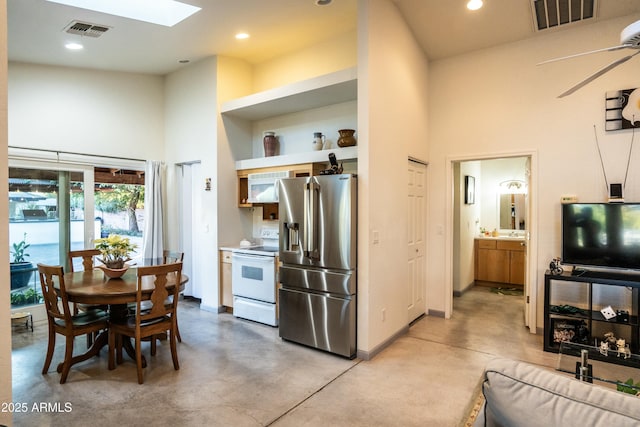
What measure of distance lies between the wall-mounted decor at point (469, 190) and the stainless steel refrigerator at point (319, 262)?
3438mm

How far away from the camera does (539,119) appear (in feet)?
13.6

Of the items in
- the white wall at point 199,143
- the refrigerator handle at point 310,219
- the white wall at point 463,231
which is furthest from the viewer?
the white wall at point 463,231

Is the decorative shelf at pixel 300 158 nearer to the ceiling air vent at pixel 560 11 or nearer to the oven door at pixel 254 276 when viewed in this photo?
the oven door at pixel 254 276

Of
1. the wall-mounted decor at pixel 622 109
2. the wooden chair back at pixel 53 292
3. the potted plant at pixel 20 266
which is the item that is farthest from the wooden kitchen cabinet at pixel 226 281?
the wall-mounted decor at pixel 622 109

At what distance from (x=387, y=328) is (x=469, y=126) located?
2766 millimetres

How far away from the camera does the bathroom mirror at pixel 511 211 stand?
6.80m

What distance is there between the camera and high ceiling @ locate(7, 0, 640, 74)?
11.6ft

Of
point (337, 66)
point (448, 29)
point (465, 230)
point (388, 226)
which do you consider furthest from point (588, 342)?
point (337, 66)

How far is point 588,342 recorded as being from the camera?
143 inches

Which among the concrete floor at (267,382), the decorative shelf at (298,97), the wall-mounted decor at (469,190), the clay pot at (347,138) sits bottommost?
the concrete floor at (267,382)

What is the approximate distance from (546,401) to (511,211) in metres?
6.64

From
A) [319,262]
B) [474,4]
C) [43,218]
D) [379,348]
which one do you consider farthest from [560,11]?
[43,218]

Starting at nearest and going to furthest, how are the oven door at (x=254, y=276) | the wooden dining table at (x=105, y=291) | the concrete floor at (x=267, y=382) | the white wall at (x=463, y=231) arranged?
1. the concrete floor at (x=267, y=382)
2. the wooden dining table at (x=105, y=291)
3. the oven door at (x=254, y=276)
4. the white wall at (x=463, y=231)

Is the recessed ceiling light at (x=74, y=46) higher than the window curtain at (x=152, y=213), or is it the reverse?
the recessed ceiling light at (x=74, y=46)
